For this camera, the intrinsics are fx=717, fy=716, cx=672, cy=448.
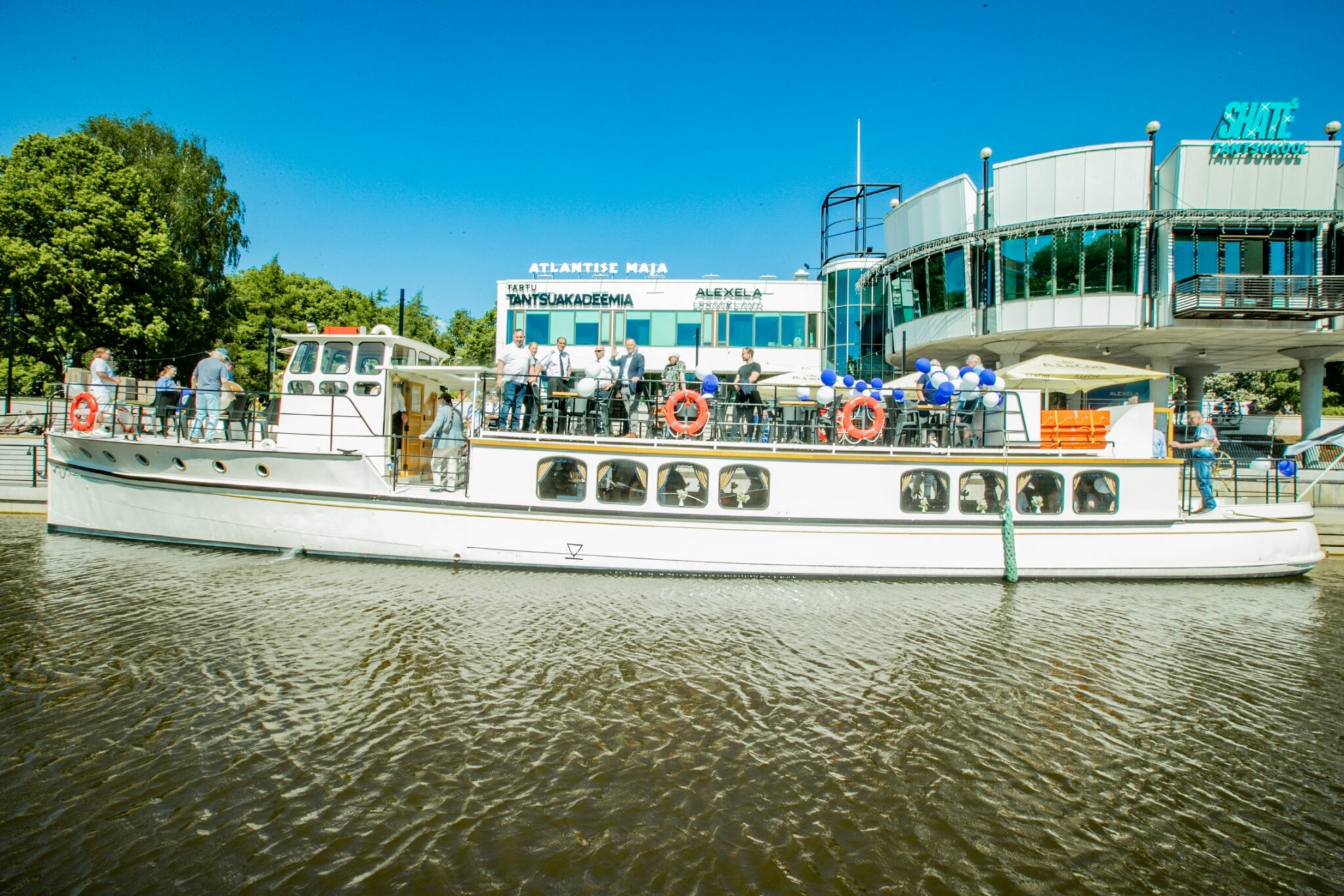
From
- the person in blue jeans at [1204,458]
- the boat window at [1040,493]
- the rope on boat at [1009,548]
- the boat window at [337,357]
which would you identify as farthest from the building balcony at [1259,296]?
the boat window at [337,357]

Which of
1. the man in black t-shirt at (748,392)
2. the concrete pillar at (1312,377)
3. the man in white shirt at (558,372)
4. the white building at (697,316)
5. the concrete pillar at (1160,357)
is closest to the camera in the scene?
the man in white shirt at (558,372)

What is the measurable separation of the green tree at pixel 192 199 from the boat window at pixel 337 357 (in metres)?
28.4

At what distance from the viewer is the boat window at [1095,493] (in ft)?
39.1

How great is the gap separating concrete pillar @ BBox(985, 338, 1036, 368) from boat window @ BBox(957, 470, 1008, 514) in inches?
721

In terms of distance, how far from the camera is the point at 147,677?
656cm

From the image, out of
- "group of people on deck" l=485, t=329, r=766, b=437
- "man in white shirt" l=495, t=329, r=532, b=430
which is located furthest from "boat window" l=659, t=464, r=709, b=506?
"man in white shirt" l=495, t=329, r=532, b=430

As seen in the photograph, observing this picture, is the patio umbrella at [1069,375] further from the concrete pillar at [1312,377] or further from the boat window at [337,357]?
the concrete pillar at [1312,377]

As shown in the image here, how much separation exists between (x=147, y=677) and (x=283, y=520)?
5.53m

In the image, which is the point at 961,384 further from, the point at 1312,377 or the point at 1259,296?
the point at 1312,377

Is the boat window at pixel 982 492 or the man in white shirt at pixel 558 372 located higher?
the man in white shirt at pixel 558 372

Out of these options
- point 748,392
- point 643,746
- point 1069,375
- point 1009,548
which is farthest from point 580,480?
point 1069,375

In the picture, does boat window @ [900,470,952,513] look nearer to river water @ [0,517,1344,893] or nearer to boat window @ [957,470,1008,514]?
boat window @ [957,470,1008,514]

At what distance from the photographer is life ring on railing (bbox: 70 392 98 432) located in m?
12.3

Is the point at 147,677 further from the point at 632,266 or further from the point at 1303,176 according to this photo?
the point at 1303,176
